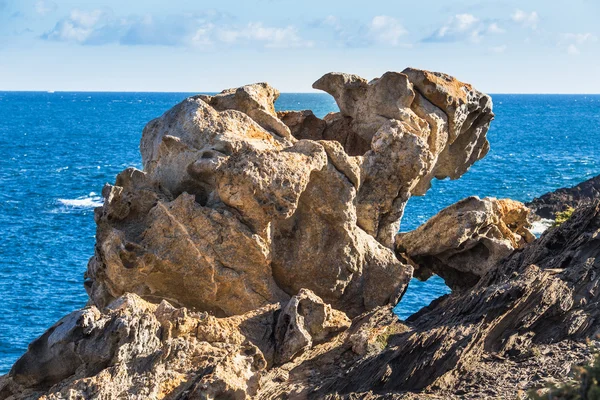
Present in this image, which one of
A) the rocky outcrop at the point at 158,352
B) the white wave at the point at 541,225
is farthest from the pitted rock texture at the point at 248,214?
the white wave at the point at 541,225

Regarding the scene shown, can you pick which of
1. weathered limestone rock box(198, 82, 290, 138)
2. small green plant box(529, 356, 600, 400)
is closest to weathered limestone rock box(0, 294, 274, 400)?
small green plant box(529, 356, 600, 400)

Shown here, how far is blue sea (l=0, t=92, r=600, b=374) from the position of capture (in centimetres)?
4812

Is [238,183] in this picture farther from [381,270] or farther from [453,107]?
[453,107]

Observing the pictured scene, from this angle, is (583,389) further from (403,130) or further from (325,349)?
(403,130)

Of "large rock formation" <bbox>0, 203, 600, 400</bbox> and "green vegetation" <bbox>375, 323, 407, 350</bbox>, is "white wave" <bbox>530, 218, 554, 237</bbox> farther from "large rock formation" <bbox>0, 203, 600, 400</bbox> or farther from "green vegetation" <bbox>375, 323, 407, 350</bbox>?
"green vegetation" <bbox>375, 323, 407, 350</bbox>

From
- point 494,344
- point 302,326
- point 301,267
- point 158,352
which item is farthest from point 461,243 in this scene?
point 158,352

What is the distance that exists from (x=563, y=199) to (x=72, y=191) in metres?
51.3

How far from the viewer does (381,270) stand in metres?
22.8

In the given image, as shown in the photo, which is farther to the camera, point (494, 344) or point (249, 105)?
point (249, 105)

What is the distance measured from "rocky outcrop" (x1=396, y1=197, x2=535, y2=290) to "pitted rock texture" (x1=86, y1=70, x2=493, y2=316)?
1.52 meters

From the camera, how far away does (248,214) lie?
814 inches

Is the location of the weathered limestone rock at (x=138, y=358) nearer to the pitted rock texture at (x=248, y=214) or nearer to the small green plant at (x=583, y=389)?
the pitted rock texture at (x=248, y=214)

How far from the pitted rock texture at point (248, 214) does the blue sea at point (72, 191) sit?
21.1 m

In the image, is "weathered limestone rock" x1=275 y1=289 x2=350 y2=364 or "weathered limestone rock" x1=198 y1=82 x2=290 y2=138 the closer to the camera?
"weathered limestone rock" x1=275 y1=289 x2=350 y2=364
